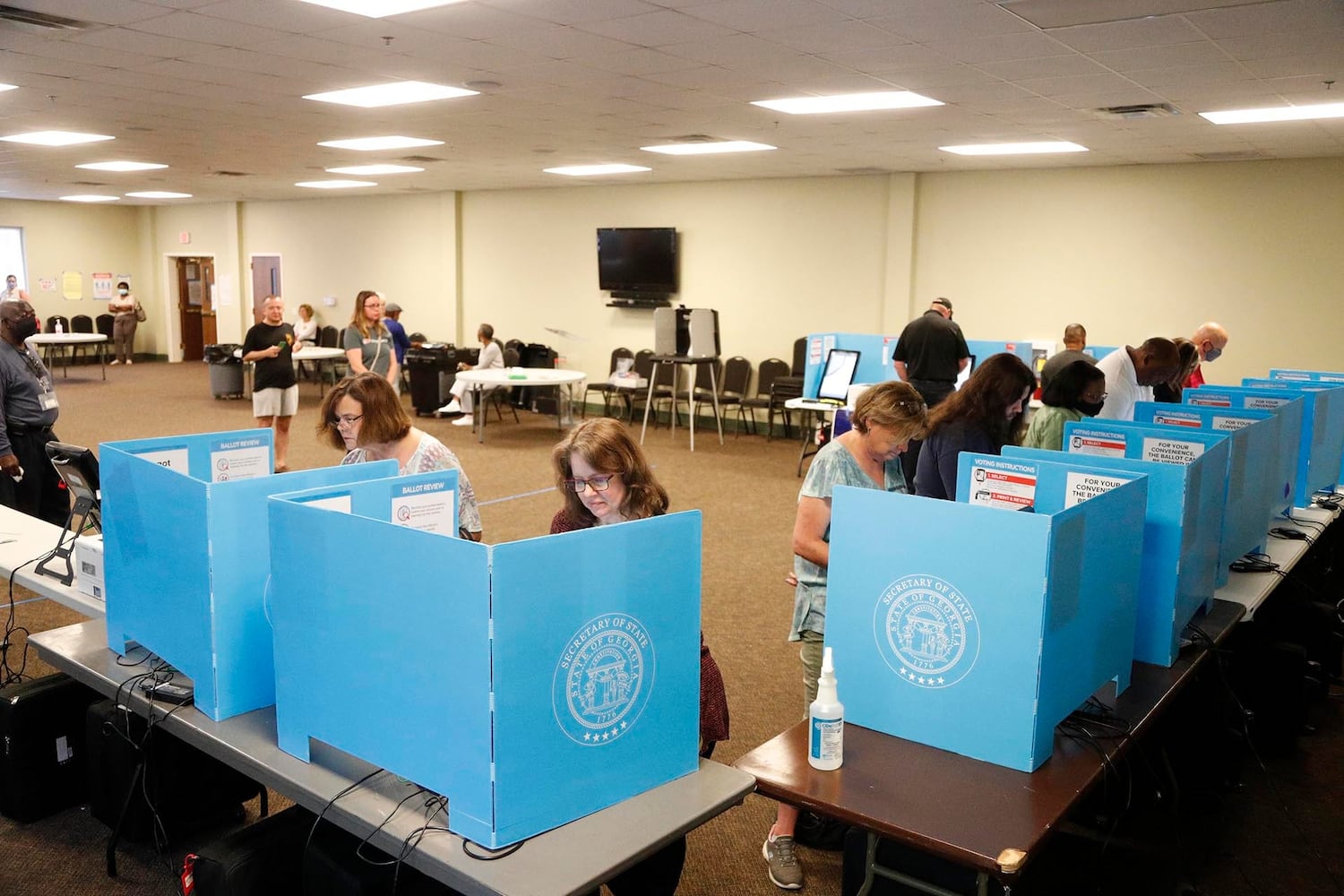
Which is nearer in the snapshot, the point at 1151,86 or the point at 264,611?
the point at 264,611

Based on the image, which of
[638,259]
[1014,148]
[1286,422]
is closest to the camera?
[1286,422]

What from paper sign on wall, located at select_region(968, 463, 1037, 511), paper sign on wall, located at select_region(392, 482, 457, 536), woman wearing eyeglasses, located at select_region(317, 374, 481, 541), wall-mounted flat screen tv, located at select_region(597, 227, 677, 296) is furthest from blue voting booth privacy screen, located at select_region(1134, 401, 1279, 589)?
wall-mounted flat screen tv, located at select_region(597, 227, 677, 296)

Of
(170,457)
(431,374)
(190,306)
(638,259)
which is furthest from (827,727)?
(190,306)

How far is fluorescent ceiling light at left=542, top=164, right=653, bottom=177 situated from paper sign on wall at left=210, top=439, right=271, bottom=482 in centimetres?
805

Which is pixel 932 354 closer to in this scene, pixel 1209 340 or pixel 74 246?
pixel 1209 340

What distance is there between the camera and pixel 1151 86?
5566 millimetres

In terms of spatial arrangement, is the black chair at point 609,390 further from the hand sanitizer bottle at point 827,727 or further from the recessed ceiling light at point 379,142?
the hand sanitizer bottle at point 827,727

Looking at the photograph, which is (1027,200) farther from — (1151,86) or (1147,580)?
(1147,580)

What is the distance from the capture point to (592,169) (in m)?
10.8

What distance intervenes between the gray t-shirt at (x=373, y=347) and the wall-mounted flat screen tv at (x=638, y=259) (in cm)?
424

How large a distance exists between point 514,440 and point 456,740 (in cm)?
937

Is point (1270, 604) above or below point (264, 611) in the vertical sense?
below

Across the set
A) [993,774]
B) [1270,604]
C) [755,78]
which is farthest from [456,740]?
[755,78]

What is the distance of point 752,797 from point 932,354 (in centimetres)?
486
